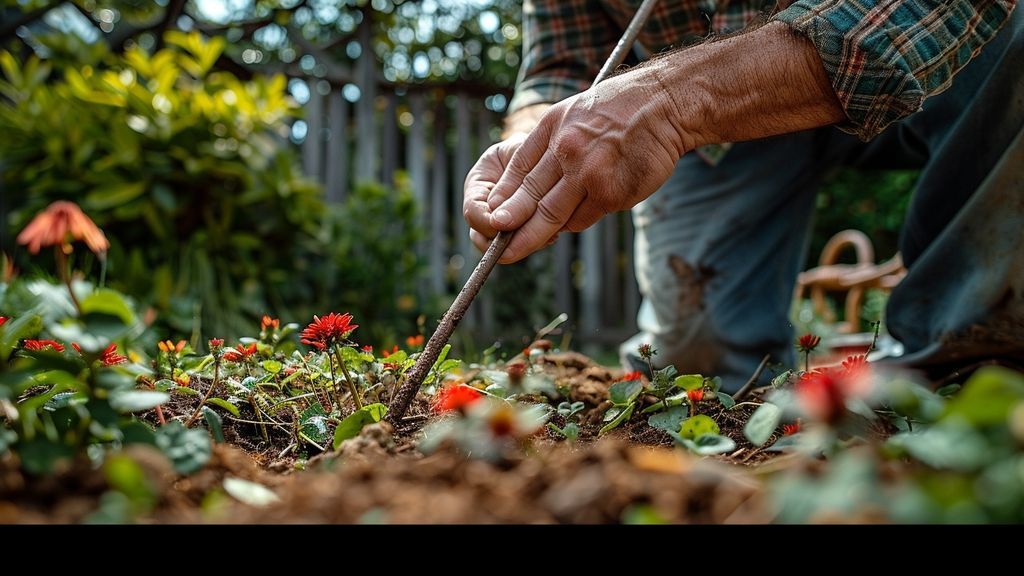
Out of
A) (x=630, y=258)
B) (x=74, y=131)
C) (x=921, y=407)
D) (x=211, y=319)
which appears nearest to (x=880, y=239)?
(x=630, y=258)

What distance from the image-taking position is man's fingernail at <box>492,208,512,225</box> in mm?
1073

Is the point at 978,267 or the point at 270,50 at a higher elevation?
the point at 270,50

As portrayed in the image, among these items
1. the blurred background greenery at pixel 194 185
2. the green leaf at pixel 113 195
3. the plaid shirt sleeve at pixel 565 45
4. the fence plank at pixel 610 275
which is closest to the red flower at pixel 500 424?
the plaid shirt sleeve at pixel 565 45

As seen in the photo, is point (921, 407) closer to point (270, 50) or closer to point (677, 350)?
point (677, 350)

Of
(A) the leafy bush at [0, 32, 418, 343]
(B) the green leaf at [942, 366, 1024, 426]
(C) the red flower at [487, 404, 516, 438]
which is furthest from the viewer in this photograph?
(A) the leafy bush at [0, 32, 418, 343]

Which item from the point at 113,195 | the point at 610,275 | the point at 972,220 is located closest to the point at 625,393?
the point at 972,220

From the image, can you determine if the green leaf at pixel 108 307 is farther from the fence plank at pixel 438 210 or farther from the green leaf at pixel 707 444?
the fence plank at pixel 438 210

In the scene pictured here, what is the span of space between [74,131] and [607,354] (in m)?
2.83

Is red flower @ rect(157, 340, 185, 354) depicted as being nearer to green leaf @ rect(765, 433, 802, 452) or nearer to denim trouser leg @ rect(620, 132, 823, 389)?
green leaf @ rect(765, 433, 802, 452)

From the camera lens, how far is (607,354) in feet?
14.1

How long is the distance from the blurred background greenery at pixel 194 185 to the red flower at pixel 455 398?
1.55 meters

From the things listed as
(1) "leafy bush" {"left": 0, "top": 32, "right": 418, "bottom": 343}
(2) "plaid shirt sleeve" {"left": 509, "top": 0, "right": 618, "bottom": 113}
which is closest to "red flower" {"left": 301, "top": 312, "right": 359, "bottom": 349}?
(2) "plaid shirt sleeve" {"left": 509, "top": 0, "right": 618, "bottom": 113}

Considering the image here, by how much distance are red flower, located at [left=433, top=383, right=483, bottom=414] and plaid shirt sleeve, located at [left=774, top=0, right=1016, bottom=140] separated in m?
0.68
